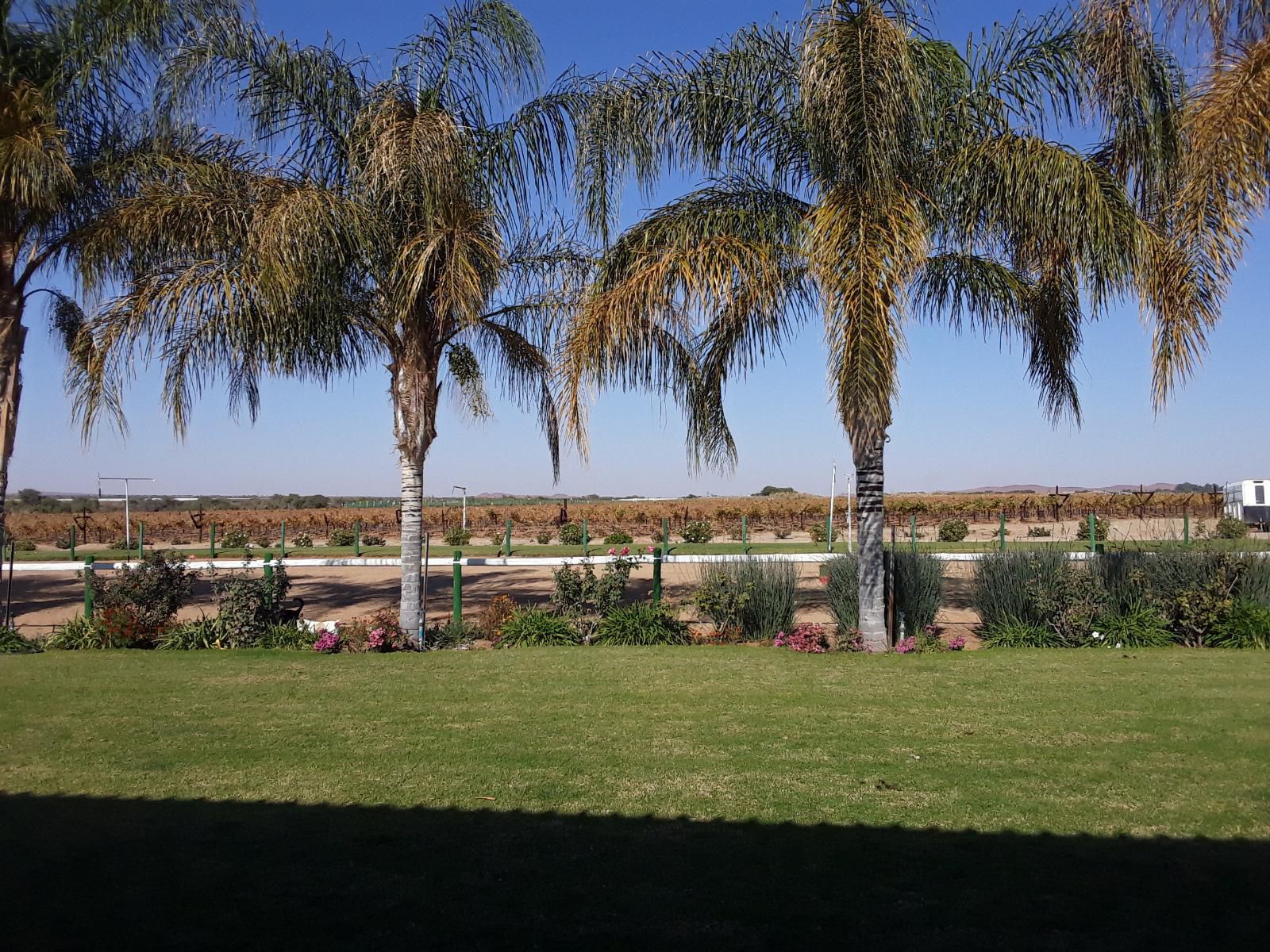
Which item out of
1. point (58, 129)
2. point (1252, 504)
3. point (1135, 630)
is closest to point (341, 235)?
point (58, 129)

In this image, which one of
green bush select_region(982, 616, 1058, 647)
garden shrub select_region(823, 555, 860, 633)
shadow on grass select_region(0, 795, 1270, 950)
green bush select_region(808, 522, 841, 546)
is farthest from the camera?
green bush select_region(808, 522, 841, 546)

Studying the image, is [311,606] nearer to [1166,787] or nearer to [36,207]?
[36,207]

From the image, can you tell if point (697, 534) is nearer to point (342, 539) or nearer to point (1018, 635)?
point (342, 539)

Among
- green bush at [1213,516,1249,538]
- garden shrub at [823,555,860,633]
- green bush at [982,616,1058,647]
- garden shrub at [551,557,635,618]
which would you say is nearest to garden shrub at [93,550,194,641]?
garden shrub at [551,557,635,618]

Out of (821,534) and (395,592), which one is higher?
(821,534)

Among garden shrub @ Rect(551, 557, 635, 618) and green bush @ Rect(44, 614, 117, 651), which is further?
garden shrub @ Rect(551, 557, 635, 618)

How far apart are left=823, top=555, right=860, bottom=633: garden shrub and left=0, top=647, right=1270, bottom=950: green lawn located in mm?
2619

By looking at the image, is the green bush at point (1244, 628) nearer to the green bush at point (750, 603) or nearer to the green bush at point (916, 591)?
the green bush at point (916, 591)

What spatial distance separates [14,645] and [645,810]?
9430 mm

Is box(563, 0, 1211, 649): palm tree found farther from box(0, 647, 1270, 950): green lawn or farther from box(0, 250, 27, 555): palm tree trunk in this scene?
box(0, 250, 27, 555): palm tree trunk

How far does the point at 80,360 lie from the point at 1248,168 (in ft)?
37.5

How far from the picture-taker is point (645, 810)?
5434 millimetres

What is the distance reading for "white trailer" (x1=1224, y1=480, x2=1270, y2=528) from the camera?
39000mm

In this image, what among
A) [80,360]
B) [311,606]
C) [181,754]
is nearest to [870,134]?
[181,754]
